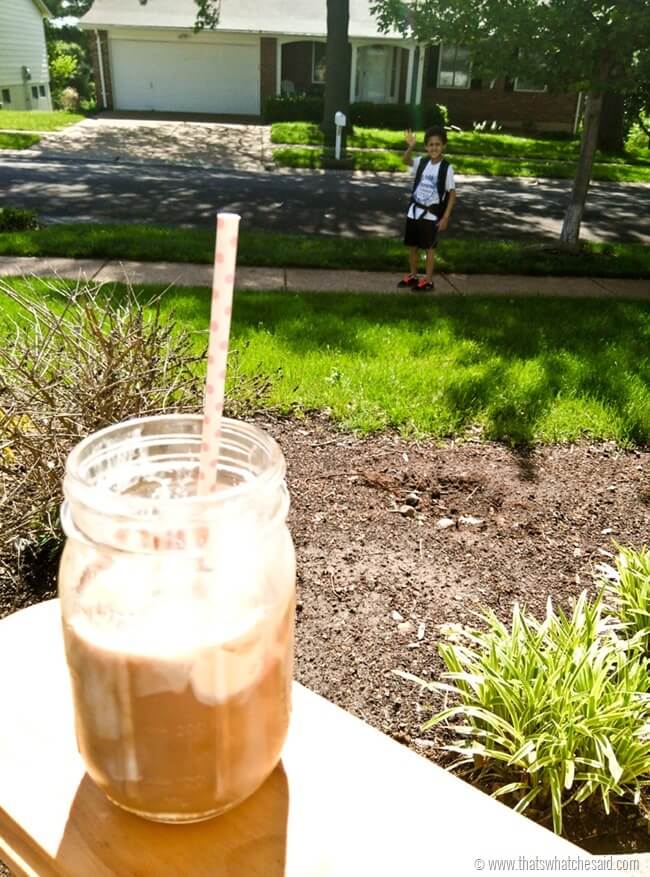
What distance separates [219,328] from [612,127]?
24982 millimetres

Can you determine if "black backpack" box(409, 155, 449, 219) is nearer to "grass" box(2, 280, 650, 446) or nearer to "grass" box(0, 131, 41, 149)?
"grass" box(2, 280, 650, 446)

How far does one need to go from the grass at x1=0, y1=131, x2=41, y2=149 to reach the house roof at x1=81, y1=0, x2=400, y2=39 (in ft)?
36.3

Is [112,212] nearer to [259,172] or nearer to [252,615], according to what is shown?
[259,172]

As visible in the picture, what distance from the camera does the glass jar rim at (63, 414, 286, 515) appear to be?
0.90 m

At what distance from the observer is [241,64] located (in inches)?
1160

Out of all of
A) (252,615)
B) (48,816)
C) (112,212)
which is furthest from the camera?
(112,212)

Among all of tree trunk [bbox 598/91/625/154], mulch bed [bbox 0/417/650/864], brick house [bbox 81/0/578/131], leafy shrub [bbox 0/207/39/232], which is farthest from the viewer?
brick house [bbox 81/0/578/131]

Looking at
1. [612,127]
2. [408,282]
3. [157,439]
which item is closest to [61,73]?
[612,127]

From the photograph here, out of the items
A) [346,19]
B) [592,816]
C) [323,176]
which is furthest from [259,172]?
[592,816]

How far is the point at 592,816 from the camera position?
7.23ft

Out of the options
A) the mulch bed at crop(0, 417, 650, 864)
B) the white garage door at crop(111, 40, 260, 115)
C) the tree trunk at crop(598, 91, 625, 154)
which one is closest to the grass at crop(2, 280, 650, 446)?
the mulch bed at crop(0, 417, 650, 864)

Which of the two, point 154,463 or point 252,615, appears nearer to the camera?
point 252,615

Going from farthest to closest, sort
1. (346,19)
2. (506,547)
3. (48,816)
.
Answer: (346,19) < (506,547) < (48,816)

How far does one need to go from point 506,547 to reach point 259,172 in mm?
15247
